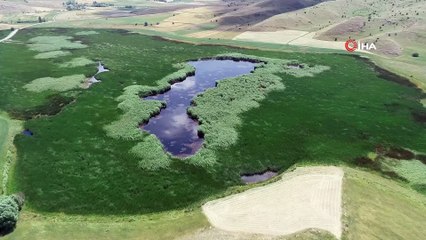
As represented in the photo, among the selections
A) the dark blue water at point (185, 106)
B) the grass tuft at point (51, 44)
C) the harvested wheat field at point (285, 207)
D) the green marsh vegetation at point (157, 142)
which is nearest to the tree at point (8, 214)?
the green marsh vegetation at point (157, 142)

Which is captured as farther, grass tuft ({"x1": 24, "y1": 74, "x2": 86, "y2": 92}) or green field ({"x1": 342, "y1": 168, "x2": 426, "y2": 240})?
grass tuft ({"x1": 24, "y1": 74, "x2": 86, "y2": 92})

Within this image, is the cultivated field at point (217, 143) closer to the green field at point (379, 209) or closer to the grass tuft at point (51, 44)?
the green field at point (379, 209)

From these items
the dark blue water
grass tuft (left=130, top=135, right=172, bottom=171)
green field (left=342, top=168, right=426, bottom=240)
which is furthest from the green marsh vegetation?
green field (left=342, top=168, right=426, bottom=240)

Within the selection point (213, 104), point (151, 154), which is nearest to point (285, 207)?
point (151, 154)

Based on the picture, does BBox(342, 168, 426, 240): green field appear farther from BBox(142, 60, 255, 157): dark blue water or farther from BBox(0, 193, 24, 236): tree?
BBox(0, 193, 24, 236): tree

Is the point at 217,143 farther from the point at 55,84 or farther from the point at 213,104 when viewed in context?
the point at 55,84
